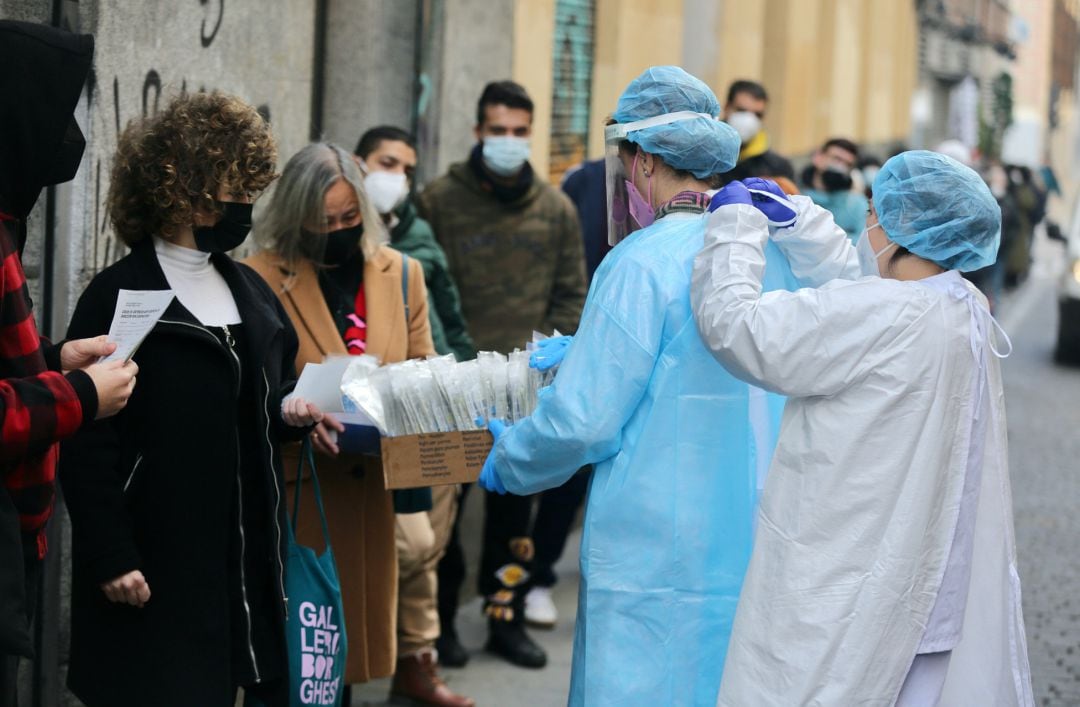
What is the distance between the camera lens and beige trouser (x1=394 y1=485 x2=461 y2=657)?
5.21 meters

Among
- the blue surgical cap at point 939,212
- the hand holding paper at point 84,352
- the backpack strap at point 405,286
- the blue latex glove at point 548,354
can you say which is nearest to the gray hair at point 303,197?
the backpack strap at point 405,286

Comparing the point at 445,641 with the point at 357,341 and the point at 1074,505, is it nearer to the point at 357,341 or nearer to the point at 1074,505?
the point at 357,341

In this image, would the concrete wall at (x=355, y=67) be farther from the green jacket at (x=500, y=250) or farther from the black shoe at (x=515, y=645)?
the black shoe at (x=515, y=645)

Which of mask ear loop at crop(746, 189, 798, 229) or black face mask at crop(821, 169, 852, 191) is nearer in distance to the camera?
mask ear loop at crop(746, 189, 798, 229)

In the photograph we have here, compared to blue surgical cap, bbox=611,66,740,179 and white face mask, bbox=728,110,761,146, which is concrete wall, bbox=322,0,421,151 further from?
blue surgical cap, bbox=611,66,740,179

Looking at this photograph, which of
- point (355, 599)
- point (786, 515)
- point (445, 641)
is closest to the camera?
point (786, 515)

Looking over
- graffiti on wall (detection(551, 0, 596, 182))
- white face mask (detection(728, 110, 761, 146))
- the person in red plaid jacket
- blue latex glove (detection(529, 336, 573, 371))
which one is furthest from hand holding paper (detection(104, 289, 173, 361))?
graffiti on wall (detection(551, 0, 596, 182))

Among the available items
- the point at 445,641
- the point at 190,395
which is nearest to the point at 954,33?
the point at 445,641

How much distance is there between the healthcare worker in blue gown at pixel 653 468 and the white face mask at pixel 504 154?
2.50 m

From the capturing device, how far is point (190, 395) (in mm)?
3627

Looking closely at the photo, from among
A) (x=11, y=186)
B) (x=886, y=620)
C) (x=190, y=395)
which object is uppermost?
(x=11, y=186)

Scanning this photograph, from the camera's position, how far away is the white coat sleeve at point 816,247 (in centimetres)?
379

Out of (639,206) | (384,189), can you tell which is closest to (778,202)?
(639,206)

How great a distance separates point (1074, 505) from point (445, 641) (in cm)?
473
